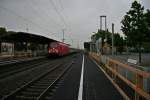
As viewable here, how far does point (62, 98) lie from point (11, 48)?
161 feet

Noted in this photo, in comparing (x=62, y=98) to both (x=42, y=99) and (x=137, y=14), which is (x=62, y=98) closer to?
(x=42, y=99)

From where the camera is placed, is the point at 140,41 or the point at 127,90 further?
the point at 140,41

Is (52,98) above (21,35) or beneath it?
beneath

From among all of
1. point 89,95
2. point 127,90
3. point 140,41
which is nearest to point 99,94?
point 89,95

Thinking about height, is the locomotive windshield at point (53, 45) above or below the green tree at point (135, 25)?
below

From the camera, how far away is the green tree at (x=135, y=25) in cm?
3822

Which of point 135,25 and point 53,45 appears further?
point 53,45

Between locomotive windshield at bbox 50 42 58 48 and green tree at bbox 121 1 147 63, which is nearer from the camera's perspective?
green tree at bbox 121 1 147 63

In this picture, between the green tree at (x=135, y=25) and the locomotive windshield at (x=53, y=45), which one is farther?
the locomotive windshield at (x=53, y=45)

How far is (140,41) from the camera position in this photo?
38.4 m

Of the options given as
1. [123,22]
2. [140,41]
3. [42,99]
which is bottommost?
[42,99]

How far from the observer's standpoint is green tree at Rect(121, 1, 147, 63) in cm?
3822

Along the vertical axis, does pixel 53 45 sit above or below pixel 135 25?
below

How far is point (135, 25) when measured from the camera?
3941 cm
